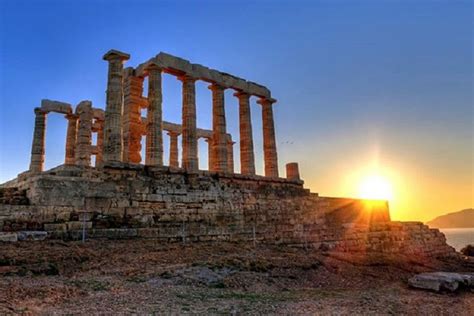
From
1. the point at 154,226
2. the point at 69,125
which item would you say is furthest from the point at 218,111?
the point at 69,125

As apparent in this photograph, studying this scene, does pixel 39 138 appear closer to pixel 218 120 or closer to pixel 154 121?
pixel 154 121

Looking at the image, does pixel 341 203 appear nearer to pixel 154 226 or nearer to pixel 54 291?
pixel 154 226

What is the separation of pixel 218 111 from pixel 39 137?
12.6m

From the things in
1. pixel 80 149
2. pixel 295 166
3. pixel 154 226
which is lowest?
pixel 154 226

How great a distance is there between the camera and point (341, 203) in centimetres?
2277

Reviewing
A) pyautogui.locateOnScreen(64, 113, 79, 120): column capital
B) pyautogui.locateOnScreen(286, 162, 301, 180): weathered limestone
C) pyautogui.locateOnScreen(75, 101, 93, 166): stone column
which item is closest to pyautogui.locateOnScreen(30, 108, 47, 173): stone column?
pyautogui.locateOnScreen(64, 113, 79, 120): column capital

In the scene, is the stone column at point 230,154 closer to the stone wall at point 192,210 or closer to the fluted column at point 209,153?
the fluted column at point 209,153

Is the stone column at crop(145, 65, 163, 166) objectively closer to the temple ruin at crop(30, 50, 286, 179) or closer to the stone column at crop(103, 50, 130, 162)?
the temple ruin at crop(30, 50, 286, 179)

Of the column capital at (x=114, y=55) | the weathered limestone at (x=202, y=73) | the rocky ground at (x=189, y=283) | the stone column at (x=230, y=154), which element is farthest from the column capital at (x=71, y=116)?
the rocky ground at (x=189, y=283)

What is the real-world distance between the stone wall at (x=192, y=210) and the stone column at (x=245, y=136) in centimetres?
233

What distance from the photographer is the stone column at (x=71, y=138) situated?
25734 millimetres

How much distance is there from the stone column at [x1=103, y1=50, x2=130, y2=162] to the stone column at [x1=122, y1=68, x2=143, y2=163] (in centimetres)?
226

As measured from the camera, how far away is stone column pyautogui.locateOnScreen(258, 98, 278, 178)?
23.9m

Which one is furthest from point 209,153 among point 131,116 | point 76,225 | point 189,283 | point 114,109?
point 189,283
